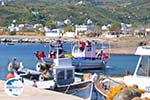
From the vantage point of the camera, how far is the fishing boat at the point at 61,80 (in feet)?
94.8

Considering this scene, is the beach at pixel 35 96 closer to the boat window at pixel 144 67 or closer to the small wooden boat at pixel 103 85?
the small wooden boat at pixel 103 85

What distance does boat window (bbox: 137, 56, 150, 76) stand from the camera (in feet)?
64.0

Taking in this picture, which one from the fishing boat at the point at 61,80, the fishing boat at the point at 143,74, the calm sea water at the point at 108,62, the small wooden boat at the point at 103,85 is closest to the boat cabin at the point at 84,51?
the calm sea water at the point at 108,62

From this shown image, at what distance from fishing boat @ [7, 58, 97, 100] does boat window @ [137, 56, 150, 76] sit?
8376 millimetres

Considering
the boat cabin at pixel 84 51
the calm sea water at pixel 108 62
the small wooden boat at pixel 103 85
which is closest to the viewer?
the small wooden boat at pixel 103 85

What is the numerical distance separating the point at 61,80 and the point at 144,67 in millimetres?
10919

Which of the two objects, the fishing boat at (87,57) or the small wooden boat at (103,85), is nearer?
the small wooden boat at (103,85)

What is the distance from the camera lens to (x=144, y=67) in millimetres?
19656

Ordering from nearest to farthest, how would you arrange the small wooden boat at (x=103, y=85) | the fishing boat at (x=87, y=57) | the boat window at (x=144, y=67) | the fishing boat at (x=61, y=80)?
the boat window at (x=144, y=67)
the small wooden boat at (x=103, y=85)
the fishing boat at (x=61, y=80)
the fishing boat at (x=87, y=57)

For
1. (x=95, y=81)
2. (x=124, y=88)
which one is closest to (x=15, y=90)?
(x=124, y=88)

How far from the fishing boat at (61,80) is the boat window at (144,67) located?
330 inches

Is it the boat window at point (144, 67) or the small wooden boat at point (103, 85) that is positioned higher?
the boat window at point (144, 67)

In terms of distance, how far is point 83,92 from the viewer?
2928 centimetres

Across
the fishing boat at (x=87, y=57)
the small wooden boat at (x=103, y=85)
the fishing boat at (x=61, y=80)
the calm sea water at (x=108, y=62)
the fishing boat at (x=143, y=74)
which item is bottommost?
the calm sea water at (x=108, y=62)
